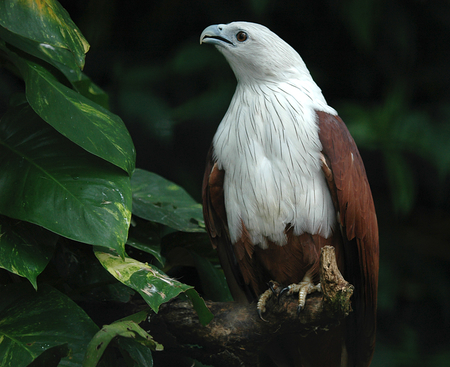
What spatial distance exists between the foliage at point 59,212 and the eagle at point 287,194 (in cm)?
37

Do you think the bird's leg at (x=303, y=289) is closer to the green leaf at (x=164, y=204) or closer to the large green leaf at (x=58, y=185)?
the green leaf at (x=164, y=204)

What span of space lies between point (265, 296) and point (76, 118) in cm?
93

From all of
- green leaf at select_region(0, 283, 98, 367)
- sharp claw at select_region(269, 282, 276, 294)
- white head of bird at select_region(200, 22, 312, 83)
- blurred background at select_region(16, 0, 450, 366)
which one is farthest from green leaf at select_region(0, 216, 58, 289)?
blurred background at select_region(16, 0, 450, 366)

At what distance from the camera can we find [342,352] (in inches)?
74.4

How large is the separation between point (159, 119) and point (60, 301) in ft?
6.08

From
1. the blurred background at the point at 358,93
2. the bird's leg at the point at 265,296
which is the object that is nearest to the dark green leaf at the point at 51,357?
the bird's leg at the point at 265,296

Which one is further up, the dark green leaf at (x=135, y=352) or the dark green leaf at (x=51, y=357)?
the dark green leaf at (x=51, y=357)

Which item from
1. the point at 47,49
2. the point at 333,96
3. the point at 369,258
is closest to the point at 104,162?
the point at 47,49

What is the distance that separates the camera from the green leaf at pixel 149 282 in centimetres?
135

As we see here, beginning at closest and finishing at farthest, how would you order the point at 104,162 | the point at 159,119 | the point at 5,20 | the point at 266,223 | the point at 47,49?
1. the point at 5,20
2. the point at 104,162
3. the point at 266,223
4. the point at 47,49
5. the point at 159,119

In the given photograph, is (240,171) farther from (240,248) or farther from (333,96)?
(333,96)

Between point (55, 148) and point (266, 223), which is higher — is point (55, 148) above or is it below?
above

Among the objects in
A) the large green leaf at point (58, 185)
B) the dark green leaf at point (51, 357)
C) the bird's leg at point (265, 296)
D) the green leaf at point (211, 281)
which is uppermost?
the large green leaf at point (58, 185)

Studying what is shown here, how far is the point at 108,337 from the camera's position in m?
1.27
